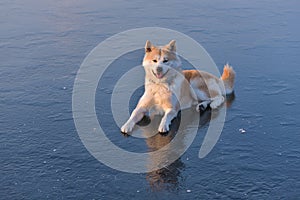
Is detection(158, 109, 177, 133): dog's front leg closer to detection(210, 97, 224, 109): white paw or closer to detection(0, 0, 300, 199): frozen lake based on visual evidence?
detection(0, 0, 300, 199): frozen lake

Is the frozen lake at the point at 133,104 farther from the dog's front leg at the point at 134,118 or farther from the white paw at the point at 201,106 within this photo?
the white paw at the point at 201,106

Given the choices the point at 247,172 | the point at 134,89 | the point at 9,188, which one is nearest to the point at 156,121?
the point at 134,89

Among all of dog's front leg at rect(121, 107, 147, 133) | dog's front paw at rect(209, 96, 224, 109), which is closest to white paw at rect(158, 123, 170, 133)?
dog's front leg at rect(121, 107, 147, 133)

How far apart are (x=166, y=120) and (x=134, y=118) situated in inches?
14.7

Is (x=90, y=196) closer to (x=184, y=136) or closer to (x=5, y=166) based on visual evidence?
(x=5, y=166)

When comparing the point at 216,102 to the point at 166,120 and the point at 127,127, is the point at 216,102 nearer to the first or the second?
the point at 166,120

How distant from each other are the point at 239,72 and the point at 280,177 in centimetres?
295

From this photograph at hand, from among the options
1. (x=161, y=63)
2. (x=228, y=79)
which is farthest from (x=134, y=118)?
(x=228, y=79)

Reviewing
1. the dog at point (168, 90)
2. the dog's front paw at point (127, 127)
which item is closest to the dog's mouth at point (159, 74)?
the dog at point (168, 90)

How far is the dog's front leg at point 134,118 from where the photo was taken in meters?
5.33

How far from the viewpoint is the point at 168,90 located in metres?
5.84

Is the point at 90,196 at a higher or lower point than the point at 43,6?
lower

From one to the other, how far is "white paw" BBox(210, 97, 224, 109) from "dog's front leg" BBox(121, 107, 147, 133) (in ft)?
2.93

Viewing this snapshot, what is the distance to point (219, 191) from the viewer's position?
13.5 feet
